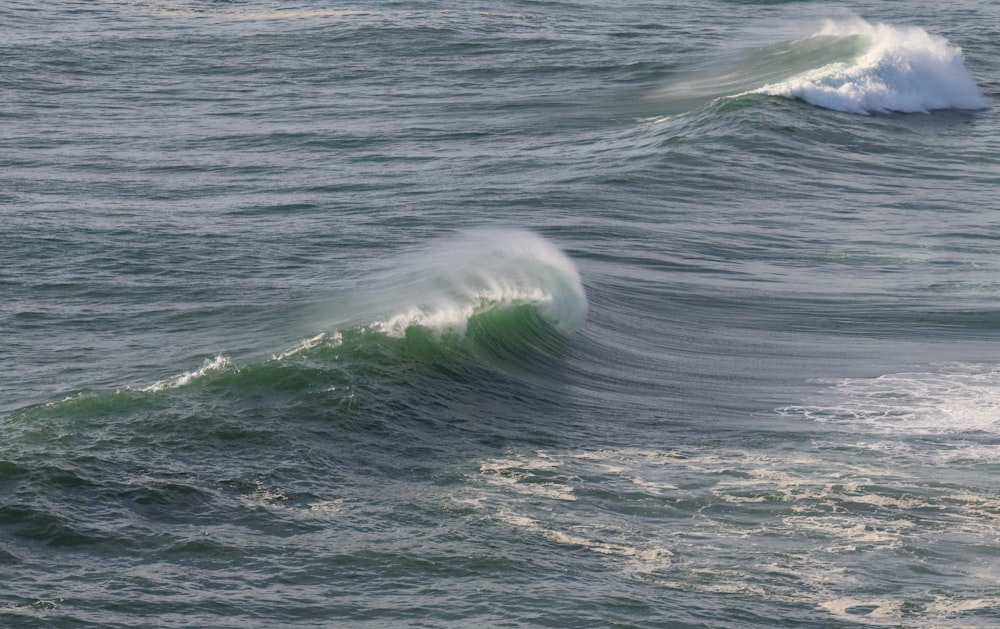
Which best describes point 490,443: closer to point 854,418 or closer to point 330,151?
point 854,418

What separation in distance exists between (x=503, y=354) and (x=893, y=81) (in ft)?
69.3

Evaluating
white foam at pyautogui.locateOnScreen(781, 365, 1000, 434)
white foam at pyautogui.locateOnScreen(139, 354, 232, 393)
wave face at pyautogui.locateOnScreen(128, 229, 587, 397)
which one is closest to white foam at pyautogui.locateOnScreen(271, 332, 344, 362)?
wave face at pyautogui.locateOnScreen(128, 229, 587, 397)

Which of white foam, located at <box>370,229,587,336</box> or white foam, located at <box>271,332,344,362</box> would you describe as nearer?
white foam, located at <box>271,332,344,362</box>

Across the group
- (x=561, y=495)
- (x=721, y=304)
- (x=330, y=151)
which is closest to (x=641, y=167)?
(x=330, y=151)

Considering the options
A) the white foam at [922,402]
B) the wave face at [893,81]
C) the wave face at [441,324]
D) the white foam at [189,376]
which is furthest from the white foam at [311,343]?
the wave face at [893,81]

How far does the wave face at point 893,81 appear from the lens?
31938mm

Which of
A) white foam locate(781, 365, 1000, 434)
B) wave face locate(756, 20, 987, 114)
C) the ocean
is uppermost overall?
wave face locate(756, 20, 987, 114)

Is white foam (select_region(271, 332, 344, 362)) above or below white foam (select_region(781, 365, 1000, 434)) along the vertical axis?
above

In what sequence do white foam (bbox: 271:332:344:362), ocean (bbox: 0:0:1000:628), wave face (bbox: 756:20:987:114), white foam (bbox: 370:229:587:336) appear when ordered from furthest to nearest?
wave face (bbox: 756:20:987:114), white foam (bbox: 370:229:587:336), white foam (bbox: 271:332:344:362), ocean (bbox: 0:0:1000:628)

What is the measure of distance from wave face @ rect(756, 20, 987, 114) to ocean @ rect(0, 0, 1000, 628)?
0.12m

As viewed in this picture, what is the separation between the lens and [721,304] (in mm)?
17938

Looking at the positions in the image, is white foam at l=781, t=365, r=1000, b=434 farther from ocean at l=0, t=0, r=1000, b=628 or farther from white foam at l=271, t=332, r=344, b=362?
white foam at l=271, t=332, r=344, b=362

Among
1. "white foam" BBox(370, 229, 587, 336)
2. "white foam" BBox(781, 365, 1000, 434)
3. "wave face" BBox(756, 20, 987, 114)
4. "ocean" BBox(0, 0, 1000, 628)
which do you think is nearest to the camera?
"ocean" BBox(0, 0, 1000, 628)

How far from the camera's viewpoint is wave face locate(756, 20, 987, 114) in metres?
31.9
